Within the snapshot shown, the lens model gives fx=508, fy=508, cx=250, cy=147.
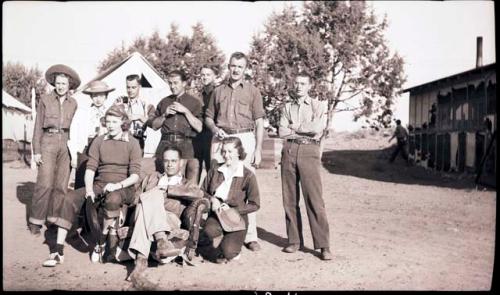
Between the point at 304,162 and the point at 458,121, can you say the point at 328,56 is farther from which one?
the point at 458,121

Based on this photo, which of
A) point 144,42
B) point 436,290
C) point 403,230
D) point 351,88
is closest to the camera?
point 436,290

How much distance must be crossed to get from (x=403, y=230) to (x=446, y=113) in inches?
318

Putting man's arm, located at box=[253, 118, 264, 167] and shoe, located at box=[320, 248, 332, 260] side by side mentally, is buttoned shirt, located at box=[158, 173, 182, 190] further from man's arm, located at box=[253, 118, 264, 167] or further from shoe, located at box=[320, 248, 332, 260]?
shoe, located at box=[320, 248, 332, 260]

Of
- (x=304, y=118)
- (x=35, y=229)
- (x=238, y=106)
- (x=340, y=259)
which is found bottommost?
(x=340, y=259)

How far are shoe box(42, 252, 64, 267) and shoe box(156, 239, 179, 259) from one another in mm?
935

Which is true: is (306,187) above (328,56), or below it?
below

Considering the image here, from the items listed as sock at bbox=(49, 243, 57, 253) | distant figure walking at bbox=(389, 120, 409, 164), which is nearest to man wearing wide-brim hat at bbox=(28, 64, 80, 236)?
sock at bbox=(49, 243, 57, 253)

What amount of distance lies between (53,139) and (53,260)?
143cm

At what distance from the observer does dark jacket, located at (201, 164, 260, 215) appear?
4.91m

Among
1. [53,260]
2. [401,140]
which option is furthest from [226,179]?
[401,140]

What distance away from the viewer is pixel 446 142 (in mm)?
13219

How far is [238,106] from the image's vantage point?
5.30 m

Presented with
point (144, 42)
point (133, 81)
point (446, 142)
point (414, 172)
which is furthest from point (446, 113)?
point (133, 81)

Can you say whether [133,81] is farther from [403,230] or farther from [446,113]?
[446,113]
